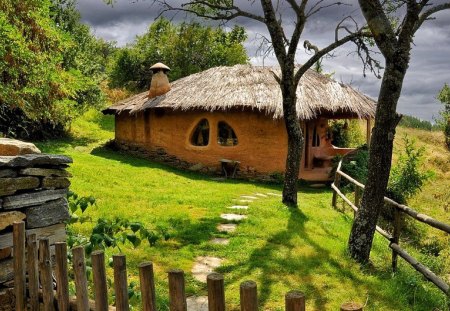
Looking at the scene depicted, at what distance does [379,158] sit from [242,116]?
9635 mm

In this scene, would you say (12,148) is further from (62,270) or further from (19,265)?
(62,270)

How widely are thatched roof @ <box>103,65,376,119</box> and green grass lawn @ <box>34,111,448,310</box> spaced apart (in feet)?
11.7

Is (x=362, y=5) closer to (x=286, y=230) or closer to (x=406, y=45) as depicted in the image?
(x=406, y=45)

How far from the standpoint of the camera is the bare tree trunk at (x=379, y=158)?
555cm

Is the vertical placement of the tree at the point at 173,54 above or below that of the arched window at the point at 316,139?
above

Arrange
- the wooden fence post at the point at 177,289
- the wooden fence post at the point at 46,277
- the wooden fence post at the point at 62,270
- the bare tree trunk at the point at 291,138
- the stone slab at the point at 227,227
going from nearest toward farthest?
the wooden fence post at the point at 177,289
the wooden fence post at the point at 62,270
the wooden fence post at the point at 46,277
the stone slab at the point at 227,227
the bare tree trunk at the point at 291,138

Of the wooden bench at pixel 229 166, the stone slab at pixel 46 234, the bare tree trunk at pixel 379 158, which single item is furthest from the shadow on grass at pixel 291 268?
the wooden bench at pixel 229 166

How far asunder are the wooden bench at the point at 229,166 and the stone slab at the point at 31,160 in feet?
37.0

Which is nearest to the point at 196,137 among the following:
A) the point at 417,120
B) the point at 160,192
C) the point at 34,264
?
the point at 160,192

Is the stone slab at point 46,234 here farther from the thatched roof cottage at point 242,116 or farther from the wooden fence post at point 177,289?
the thatched roof cottage at point 242,116

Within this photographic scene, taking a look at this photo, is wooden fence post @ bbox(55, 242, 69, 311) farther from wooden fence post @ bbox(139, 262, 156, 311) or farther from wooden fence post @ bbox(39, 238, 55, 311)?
wooden fence post @ bbox(139, 262, 156, 311)

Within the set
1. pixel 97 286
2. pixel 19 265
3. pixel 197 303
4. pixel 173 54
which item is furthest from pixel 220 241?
pixel 173 54

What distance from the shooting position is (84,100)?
2058cm

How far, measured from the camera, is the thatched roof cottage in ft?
48.2
